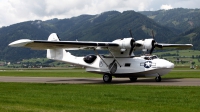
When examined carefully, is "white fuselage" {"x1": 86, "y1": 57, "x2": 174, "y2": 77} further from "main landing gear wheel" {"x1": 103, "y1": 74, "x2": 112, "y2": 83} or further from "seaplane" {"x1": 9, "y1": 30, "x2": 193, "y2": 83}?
"main landing gear wheel" {"x1": 103, "y1": 74, "x2": 112, "y2": 83}

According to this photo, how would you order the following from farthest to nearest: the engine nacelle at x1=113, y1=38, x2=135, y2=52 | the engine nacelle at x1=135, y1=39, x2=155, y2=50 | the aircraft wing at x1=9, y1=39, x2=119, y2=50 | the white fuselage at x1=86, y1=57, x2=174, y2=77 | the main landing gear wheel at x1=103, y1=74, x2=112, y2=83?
the main landing gear wheel at x1=103, y1=74, x2=112, y2=83 → the engine nacelle at x1=135, y1=39, x2=155, y2=50 → the engine nacelle at x1=113, y1=38, x2=135, y2=52 → the white fuselage at x1=86, y1=57, x2=174, y2=77 → the aircraft wing at x1=9, y1=39, x2=119, y2=50

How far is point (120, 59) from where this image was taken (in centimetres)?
3406

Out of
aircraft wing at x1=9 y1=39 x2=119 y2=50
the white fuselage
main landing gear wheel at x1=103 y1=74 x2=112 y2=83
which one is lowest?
main landing gear wheel at x1=103 y1=74 x2=112 y2=83

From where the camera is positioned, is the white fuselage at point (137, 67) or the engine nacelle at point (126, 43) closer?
the white fuselage at point (137, 67)

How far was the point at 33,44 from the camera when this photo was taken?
30.6 meters

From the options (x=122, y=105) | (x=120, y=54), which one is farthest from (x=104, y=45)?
(x=122, y=105)

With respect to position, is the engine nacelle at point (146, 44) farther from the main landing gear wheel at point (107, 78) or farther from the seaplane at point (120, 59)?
the main landing gear wheel at point (107, 78)

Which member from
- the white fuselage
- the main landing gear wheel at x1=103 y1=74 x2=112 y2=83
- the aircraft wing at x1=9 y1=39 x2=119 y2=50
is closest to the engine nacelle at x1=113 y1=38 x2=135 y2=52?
the aircraft wing at x1=9 y1=39 x2=119 y2=50

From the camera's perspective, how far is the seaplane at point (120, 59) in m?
31.4

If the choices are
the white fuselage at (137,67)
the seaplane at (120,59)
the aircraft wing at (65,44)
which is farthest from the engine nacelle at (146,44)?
the aircraft wing at (65,44)

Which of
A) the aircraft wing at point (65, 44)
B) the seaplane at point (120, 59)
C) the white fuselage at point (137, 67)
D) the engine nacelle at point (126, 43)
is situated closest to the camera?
the aircraft wing at point (65, 44)

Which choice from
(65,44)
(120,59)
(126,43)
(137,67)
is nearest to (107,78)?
(120,59)

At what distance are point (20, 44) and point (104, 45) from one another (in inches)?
309

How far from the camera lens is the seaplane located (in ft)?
103
